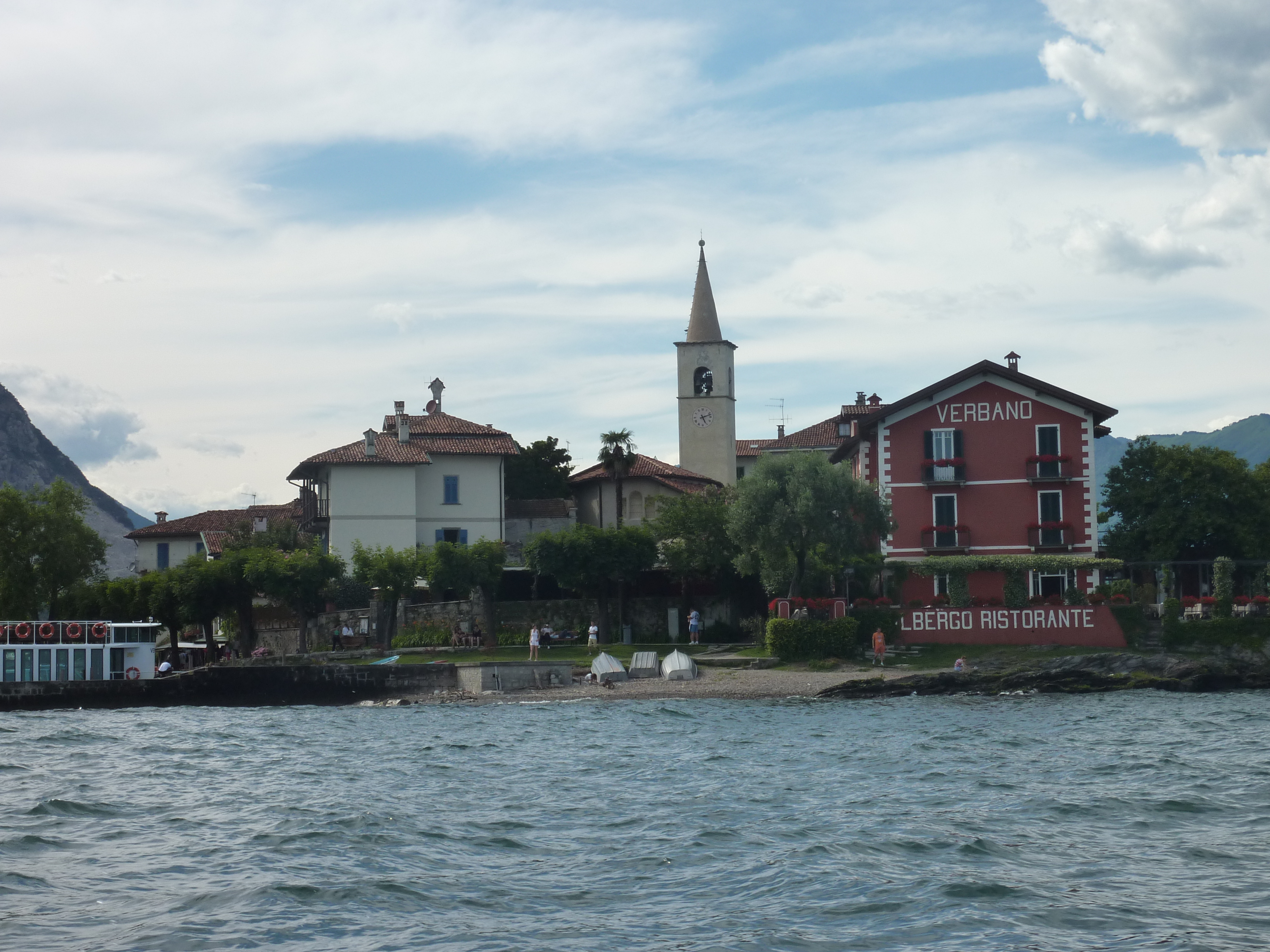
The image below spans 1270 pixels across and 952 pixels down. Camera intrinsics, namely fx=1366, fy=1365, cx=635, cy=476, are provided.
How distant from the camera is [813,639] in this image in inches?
1797

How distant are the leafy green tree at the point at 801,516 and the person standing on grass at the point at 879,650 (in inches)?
127

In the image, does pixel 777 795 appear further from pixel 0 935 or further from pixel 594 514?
pixel 594 514

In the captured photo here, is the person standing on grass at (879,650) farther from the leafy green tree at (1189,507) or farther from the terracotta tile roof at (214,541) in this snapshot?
the terracotta tile roof at (214,541)

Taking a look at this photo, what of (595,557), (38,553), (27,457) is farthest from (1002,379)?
(27,457)

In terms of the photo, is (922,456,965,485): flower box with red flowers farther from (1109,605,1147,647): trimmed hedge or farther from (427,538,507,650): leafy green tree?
(427,538,507,650): leafy green tree

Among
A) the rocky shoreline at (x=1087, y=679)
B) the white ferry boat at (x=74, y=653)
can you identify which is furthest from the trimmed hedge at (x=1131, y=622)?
the white ferry boat at (x=74, y=653)

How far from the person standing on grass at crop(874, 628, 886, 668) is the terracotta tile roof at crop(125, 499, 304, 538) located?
155ft

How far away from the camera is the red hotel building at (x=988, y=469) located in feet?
168

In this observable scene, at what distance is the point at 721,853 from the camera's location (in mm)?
16875

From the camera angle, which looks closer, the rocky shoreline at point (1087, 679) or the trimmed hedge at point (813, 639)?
the rocky shoreline at point (1087, 679)

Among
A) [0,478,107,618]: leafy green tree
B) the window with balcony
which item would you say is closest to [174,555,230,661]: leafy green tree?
[0,478,107,618]: leafy green tree

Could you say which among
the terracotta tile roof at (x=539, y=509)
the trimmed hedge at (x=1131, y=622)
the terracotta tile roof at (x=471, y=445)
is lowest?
the trimmed hedge at (x=1131, y=622)

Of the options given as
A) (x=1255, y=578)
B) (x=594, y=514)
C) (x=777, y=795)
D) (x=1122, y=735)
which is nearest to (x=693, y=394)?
(x=594, y=514)

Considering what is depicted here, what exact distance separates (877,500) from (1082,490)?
9070 mm
